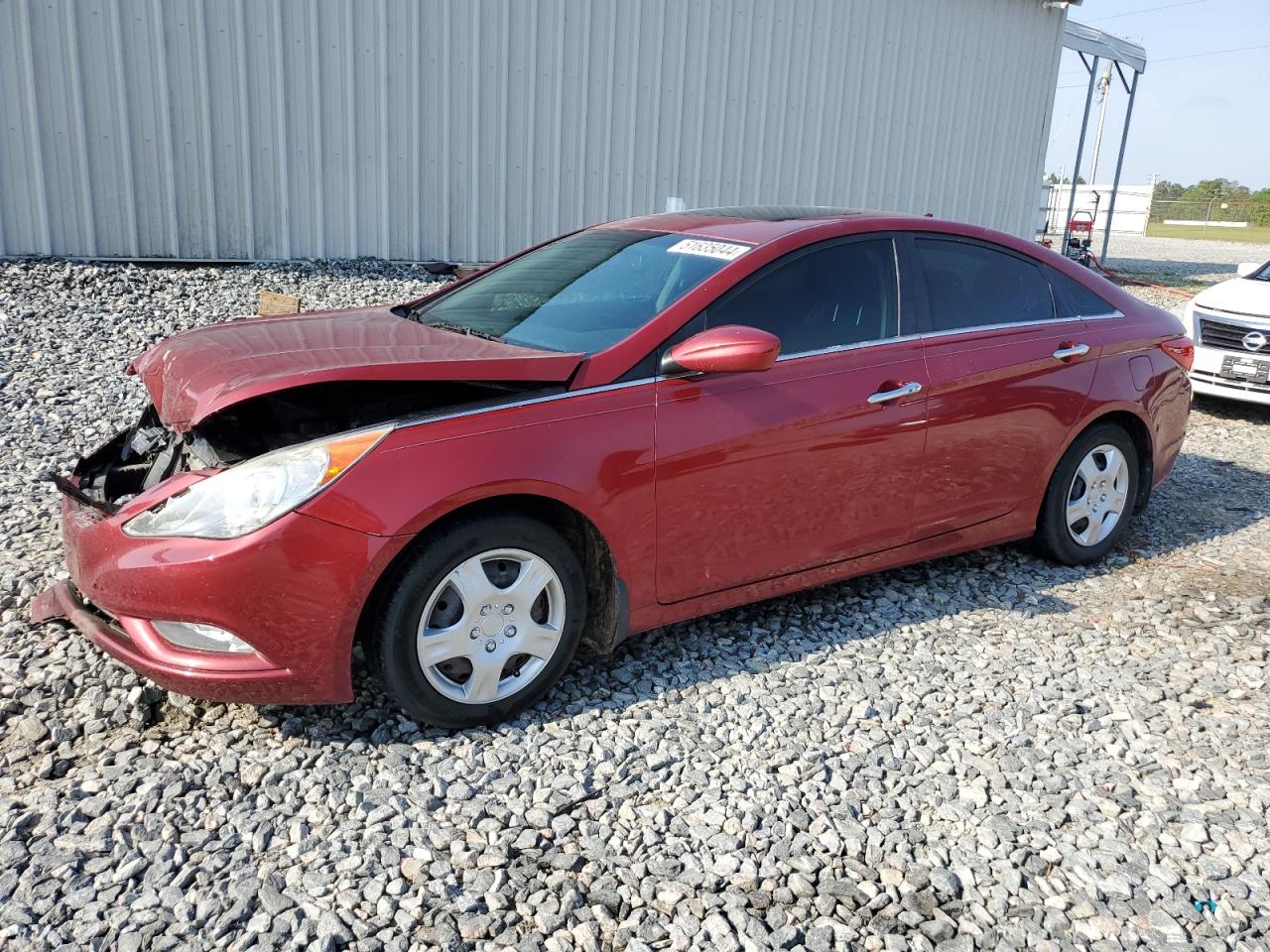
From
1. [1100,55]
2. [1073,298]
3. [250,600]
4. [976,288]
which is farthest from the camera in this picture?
[1100,55]

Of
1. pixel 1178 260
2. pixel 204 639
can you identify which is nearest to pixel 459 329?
pixel 204 639

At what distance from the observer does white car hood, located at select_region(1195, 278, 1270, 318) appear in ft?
27.6

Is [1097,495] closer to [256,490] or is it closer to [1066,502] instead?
[1066,502]

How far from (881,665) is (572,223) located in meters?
8.87

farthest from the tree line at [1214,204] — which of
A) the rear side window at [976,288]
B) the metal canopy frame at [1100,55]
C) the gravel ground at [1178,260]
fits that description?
the rear side window at [976,288]

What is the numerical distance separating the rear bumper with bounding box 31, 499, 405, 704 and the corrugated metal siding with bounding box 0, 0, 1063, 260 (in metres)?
7.16

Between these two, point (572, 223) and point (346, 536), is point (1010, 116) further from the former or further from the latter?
point (346, 536)

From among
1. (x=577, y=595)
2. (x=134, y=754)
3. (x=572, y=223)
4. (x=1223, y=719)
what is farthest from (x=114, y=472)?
(x=572, y=223)

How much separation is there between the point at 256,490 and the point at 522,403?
0.81m

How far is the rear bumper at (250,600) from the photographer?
2727mm

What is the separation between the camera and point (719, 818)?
2.82 meters

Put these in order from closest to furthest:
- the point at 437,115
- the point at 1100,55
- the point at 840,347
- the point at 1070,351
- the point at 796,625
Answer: the point at 840,347, the point at 796,625, the point at 1070,351, the point at 437,115, the point at 1100,55

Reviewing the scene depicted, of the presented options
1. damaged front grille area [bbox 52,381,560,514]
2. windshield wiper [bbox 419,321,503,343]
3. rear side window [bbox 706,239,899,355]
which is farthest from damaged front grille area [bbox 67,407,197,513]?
rear side window [bbox 706,239,899,355]

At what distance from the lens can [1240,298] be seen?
28.5 ft
